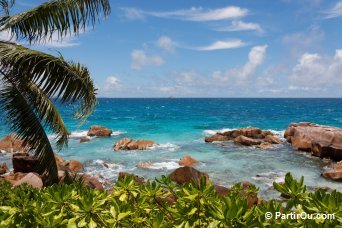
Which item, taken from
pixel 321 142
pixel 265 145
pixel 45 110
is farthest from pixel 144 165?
pixel 45 110

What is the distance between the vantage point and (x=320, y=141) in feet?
88.0

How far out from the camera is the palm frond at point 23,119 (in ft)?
22.6

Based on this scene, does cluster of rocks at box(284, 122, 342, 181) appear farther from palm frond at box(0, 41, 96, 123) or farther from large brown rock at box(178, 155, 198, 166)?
palm frond at box(0, 41, 96, 123)

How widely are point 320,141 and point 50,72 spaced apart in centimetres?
2525

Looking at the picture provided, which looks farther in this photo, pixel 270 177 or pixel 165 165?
pixel 165 165

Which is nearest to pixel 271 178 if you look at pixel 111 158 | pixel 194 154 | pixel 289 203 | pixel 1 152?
pixel 194 154

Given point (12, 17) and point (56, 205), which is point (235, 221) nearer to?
point (56, 205)

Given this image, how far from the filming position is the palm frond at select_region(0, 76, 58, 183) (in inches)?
271

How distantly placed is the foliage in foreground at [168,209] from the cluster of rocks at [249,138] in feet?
95.6

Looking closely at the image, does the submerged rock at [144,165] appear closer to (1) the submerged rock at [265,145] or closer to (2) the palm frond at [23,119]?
(1) the submerged rock at [265,145]

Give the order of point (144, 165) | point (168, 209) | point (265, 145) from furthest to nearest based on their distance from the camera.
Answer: point (265, 145) < point (144, 165) < point (168, 209)

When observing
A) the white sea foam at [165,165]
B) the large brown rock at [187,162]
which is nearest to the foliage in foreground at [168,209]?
the white sea foam at [165,165]

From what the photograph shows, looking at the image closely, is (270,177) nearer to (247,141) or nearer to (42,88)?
(247,141)

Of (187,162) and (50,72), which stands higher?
(50,72)
